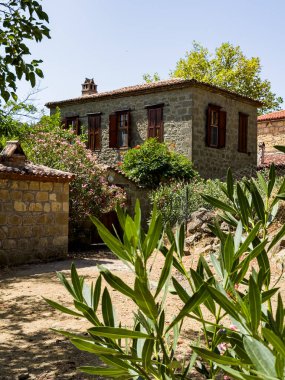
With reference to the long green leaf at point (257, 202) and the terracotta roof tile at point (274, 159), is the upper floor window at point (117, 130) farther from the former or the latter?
the long green leaf at point (257, 202)

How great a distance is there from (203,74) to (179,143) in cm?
1405

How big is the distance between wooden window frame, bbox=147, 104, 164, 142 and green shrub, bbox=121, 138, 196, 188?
154 cm

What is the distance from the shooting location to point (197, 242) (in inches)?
473

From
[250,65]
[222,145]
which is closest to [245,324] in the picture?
[222,145]

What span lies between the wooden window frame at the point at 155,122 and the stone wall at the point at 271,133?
7.51 metres

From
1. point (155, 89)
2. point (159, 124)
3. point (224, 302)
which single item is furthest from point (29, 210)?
point (224, 302)

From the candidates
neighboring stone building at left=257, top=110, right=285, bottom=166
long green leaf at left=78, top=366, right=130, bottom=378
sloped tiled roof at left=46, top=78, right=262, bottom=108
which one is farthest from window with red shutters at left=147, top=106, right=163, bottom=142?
long green leaf at left=78, top=366, right=130, bottom=378

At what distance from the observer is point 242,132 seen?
2028cm

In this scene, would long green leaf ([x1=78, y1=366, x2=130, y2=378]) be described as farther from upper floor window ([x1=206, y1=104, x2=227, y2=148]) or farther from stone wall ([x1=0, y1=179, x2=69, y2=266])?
upper floor window ([x1=206, y1=104, x2=227, y2=148])

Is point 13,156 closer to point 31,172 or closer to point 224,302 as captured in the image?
point 31,172

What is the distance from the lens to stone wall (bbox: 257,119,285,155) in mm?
24062

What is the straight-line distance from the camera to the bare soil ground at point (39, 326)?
14.8ft

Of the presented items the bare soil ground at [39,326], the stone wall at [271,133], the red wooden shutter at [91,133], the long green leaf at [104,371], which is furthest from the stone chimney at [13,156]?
the stone wall at [271,133]

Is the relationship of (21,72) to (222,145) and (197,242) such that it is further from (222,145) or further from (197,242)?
(222,145)
